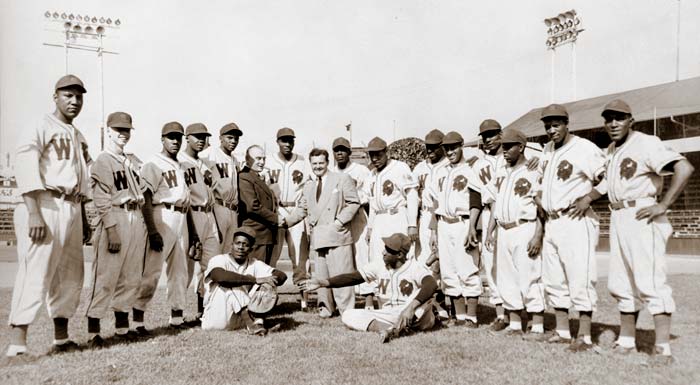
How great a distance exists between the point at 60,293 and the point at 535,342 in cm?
473

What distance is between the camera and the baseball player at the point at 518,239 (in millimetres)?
6234

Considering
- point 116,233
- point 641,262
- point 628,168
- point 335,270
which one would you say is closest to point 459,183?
point 335,270

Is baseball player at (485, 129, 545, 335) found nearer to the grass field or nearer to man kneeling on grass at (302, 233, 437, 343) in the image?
the grass field

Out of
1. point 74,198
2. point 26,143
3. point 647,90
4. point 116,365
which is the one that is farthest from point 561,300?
point 647,90

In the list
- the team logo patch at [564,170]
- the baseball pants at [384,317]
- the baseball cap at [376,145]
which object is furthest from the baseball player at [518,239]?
the baseball cap at [376,145]

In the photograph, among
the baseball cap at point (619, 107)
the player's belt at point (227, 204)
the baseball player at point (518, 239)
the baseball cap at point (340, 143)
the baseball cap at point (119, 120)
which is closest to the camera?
the baseball cap at point (619, 107)

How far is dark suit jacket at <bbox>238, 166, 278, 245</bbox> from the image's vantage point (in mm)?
7555

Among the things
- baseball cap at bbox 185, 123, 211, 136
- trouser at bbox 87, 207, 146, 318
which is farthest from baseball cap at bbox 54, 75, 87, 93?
baseball cap at bbox 185, 123, 211, 136

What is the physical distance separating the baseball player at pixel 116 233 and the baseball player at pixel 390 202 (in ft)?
10.2

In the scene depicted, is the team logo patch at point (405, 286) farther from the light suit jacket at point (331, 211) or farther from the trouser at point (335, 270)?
the light suit jacket at point (331, 211)

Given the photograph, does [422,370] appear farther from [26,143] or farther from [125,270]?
[26,143]

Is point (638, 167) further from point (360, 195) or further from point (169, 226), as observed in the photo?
point (169, 226)

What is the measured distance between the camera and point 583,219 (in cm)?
570

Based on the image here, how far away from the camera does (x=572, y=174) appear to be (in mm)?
5793
